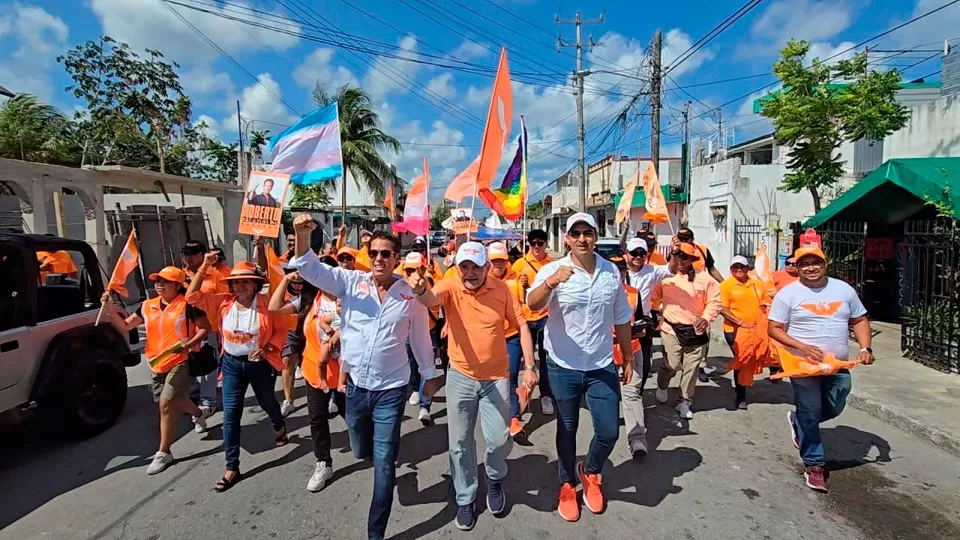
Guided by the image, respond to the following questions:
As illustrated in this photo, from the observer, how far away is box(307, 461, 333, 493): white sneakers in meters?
3.75

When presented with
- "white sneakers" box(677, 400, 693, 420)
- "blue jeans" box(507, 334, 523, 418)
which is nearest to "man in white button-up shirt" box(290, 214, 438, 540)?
"blue jeans" box(507, 334, 523, 418)

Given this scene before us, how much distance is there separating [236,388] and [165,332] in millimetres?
880

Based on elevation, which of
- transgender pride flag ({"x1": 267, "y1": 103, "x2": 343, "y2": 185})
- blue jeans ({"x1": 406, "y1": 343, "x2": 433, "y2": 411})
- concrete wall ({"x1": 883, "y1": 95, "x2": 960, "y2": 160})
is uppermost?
concrete wall ({"x1": 883, "y1": 95, "x2": 960, "y2": 160})

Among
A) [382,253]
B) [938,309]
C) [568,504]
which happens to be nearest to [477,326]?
[382,253]

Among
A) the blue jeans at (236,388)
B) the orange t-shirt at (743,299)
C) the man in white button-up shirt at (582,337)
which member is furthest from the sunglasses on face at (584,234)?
the orange t-shirt at (743,299)

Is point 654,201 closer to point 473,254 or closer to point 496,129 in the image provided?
point 496,129

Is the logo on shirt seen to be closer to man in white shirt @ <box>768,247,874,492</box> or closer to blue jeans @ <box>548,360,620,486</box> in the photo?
man in white shirt @ <box>768,247,874,492</box>

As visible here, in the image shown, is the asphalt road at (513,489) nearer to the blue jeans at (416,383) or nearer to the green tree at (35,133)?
the blue jeans at (416,383)

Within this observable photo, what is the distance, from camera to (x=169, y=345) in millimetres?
4230

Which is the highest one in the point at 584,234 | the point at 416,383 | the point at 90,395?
the point at 584,234

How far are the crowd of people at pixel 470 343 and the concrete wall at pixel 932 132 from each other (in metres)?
8.51

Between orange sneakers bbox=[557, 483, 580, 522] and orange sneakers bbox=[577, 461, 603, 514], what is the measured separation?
89 mm

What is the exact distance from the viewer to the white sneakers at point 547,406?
532 cm

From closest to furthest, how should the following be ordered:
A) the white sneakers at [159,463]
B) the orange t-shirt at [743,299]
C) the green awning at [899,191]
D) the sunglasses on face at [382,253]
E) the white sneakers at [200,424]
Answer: the sunglasses on face at [382,253]
the white sneakers at [159,463]
the white sneakers at [200,424]
the orange t-shirt at [743,299]
the green awning at [899,191]
